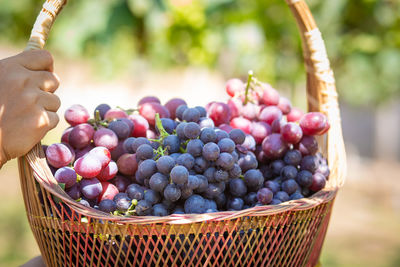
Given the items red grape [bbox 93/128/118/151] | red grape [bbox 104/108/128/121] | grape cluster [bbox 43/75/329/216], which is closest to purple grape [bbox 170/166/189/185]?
grape cluster [bbox 43/75/329/216]

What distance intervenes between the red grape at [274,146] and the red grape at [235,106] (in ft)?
0.44

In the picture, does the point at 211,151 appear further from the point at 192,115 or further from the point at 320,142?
the point at 320,142

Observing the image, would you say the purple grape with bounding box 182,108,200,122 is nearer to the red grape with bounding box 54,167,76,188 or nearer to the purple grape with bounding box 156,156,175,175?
the purple grape with bounding box 156,156,175,175

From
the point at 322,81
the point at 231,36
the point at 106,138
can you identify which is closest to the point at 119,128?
the point at 106,138

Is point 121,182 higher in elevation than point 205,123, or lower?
lower

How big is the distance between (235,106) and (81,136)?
434 millimetres

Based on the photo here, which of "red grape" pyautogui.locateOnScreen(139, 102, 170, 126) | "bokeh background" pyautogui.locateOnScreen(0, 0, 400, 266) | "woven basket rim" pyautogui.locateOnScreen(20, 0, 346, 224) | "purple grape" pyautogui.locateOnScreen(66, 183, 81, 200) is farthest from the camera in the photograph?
"bokeh background" pyautogui.locateOnScreen(0, 0, 400, 266)

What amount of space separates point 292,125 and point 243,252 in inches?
14.3

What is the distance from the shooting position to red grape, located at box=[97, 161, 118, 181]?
3.00ft

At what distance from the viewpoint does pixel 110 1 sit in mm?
3637

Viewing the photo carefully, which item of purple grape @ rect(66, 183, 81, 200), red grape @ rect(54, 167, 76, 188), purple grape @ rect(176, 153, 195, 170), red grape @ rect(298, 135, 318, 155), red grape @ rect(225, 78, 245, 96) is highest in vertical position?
red grape @ rect(225, 78, 245, 96)

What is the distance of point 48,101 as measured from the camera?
89 centimetres

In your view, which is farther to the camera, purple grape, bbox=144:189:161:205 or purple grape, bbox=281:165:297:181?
purple grape, bbox=281:165:297:181

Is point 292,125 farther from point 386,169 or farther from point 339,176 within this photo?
point 386,169
